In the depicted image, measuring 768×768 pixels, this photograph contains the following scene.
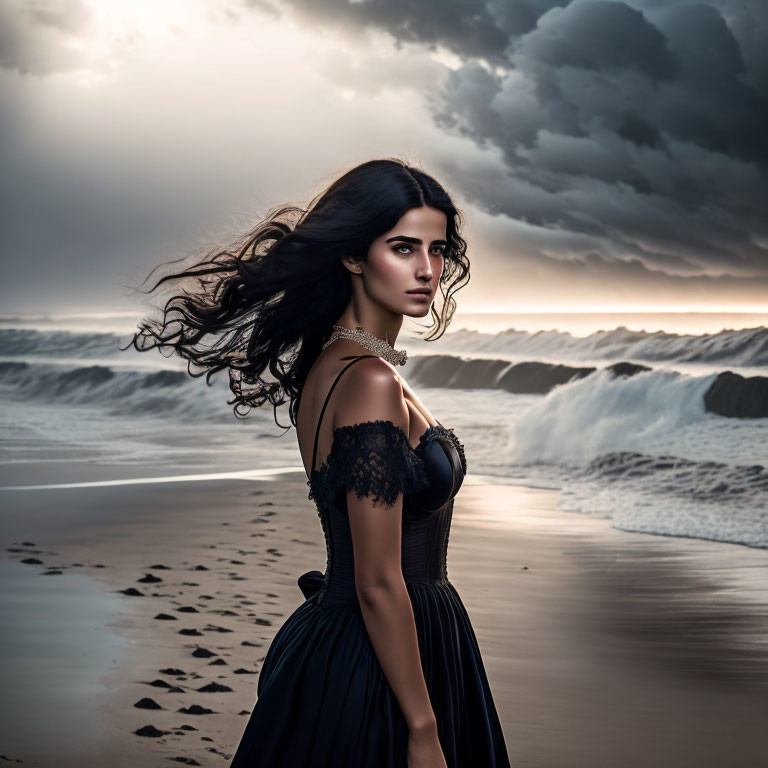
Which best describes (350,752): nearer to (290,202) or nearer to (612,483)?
(290,202)

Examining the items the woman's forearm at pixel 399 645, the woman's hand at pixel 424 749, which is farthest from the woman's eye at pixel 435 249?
the woman's hand at pixel 424 749

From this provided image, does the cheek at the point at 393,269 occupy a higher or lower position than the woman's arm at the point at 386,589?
higher

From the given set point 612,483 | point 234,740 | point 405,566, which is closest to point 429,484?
point 405,566

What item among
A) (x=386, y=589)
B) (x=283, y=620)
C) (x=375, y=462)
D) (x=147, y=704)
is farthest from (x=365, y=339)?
(x=283, y=620)

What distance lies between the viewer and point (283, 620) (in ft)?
15.6

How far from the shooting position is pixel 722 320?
1474 cm

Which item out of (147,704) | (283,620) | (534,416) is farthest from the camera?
(534,416)

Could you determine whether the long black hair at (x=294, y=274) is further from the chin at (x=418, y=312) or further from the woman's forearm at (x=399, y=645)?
the woman's forearm at (x=399, y=645)

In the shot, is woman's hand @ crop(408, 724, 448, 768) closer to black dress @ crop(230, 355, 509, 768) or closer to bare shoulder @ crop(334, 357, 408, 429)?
black dress @ crop(230, 355, 509, 768)

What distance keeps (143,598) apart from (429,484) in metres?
3.85

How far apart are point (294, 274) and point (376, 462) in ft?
1.40

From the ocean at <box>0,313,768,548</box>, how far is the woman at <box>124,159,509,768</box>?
6039 mm

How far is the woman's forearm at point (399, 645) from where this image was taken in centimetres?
157

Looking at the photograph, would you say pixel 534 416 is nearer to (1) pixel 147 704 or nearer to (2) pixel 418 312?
(1) pixel 147 704
